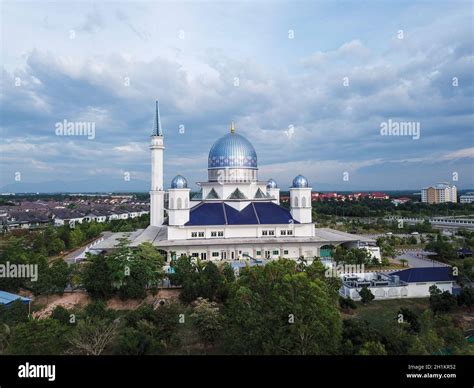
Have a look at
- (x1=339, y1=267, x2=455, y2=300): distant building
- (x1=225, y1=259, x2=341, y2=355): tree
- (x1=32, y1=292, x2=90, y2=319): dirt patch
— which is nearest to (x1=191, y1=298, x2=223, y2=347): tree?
(x1=225, y1=259, x2=341, y2=355): tree

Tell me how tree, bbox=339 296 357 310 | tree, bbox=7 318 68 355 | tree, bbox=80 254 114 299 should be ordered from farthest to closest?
tree, bbox=80 254 114 299
tree, bbox=339 296 357 310
tree, bbox=7 318 68 355

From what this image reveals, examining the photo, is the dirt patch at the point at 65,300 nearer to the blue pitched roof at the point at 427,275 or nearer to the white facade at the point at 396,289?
the white facade at the point at 396,289

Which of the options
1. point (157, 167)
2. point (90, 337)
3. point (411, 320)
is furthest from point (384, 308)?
point (157, 167)

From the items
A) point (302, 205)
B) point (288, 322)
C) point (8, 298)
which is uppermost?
point (302, 205)

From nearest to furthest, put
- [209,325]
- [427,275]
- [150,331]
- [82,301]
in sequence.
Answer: [150,331] < [209,325] < [82,301] < [427,275]

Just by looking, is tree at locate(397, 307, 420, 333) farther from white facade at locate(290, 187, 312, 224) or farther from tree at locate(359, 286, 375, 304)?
white facade at locate(290, 187, 312, 224)

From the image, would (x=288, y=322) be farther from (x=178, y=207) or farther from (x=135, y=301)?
(x=178, y=207)
